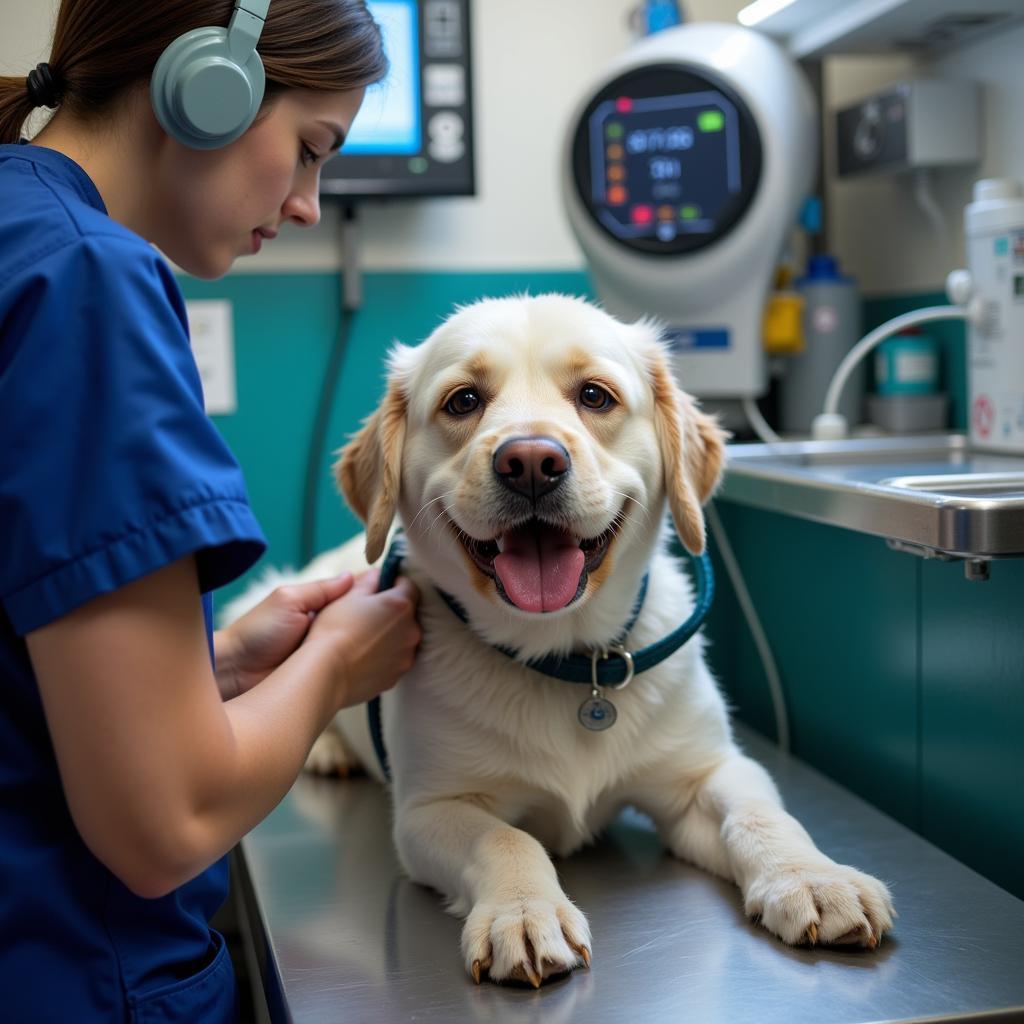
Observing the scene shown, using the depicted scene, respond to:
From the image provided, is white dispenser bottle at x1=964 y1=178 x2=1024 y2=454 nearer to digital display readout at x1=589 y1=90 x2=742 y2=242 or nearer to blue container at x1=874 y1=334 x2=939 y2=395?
blue container at x1=874 y1=334 x2=939 y2=395

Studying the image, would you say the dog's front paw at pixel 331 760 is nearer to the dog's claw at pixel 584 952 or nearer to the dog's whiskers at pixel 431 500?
the dog's whiskers at pixel 431 500

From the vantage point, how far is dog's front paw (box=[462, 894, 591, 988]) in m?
0.95

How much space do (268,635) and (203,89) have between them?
620mm

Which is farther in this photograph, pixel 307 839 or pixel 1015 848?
pixel 307 839

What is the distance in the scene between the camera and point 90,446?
77 centimetres

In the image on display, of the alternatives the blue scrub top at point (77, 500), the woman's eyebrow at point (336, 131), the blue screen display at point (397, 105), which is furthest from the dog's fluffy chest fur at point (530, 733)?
the blue screen display at point (397, 105)

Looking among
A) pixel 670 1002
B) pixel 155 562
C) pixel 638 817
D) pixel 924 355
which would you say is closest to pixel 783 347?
pixel 924 355

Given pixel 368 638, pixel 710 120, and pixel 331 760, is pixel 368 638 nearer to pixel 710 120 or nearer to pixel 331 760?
pixel 331 760

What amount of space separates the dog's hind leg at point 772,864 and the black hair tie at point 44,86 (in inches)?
35.4

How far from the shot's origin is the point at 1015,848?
1.22 m

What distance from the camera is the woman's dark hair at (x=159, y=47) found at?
96 centimetres

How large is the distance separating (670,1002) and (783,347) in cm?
140

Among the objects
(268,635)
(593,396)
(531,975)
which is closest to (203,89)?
(593,396)

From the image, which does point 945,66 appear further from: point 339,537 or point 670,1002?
point 670,1002
